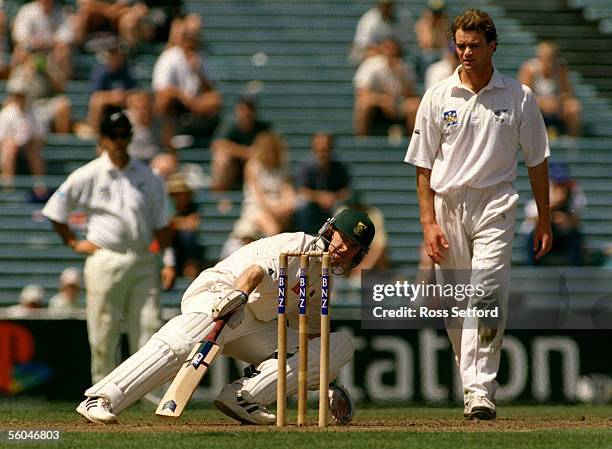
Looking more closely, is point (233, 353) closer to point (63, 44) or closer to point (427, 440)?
point (427, 440)

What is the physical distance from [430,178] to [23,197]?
7.75 metres

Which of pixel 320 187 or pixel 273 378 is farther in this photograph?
pixel 320 187

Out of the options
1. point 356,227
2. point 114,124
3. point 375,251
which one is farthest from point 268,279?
point 375,251

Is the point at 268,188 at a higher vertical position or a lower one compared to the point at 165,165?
lower

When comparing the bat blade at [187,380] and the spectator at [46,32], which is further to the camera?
the spectator at [46,32]

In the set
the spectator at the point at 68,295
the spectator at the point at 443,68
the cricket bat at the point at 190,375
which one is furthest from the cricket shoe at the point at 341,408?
the spectator at the point at 443,68

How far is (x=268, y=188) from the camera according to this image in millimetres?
14539

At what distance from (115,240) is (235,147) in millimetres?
4740

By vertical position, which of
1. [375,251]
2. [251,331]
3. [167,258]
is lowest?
[375,251]

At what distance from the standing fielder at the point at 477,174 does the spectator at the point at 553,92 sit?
7845 millimetres

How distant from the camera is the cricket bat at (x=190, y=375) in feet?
25.3

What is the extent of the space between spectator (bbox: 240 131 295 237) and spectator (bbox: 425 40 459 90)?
2.22 metres

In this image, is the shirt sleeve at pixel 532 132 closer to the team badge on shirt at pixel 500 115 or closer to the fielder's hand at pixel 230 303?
the team badge on shirt at pixel 500 115

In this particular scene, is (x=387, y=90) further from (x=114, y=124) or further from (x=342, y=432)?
(x=342, y=432)
